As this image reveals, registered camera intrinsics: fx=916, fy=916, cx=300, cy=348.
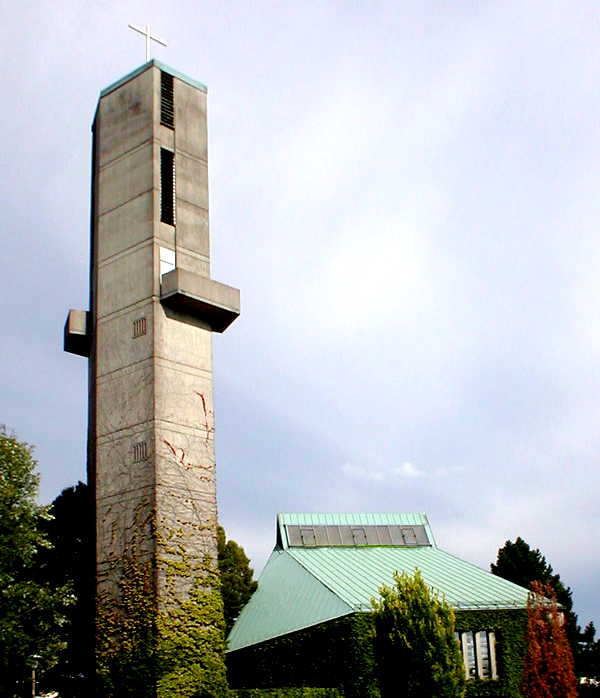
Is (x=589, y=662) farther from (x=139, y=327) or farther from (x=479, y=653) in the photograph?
(x=139, y=327)

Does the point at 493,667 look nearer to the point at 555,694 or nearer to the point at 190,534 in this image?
the point at 555,694

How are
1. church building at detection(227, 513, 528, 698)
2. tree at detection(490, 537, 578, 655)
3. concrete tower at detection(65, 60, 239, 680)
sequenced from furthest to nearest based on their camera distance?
tree at detection(490, 537, 578, 655), church building at detection(227, 513, 528, 698), concrete tower at detection(65, 60, 239, 680)

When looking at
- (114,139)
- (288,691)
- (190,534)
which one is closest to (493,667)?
(288,691)

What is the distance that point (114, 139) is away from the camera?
3172 cm

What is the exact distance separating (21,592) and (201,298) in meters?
11.5

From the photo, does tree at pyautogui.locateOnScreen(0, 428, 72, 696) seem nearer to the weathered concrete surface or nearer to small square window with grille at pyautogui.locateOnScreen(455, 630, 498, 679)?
the weathered concrete surface

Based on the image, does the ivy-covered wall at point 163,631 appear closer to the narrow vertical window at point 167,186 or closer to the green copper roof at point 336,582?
the green copper roof at point 336,582

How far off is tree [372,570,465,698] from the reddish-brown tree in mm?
11457

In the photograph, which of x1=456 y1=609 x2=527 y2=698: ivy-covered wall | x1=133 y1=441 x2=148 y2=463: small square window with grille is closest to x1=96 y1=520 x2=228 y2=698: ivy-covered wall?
x1=133 y1=441 x2=148 y2=463: small square window with grille

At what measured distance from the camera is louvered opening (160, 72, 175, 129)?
31078mm

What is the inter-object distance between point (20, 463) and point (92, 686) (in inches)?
350

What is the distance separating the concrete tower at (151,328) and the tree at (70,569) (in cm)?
404

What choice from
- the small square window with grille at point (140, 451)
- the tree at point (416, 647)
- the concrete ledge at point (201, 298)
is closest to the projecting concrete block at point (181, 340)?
the concrete ledge at point (201, 298)

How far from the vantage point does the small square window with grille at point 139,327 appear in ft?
94.6
